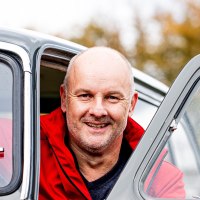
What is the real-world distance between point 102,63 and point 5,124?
0.53m

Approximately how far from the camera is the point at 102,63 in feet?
12.6

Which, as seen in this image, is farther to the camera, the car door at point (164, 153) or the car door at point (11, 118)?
the car door at point (11, 118)

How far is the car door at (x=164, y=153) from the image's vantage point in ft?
10.9

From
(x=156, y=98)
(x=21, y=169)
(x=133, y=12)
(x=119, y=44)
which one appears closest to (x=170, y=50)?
(x=119, y=44)

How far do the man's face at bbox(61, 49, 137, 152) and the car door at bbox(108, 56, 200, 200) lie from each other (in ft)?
1.39

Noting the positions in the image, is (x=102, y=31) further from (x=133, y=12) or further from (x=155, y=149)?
(x=155, y=149)

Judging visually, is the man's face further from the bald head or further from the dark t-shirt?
the dark t-shirt

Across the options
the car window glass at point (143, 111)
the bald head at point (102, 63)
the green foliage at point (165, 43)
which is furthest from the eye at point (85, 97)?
the green foliage at point (165, 43)

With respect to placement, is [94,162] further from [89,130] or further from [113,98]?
[113,98]

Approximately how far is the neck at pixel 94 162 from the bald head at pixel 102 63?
31cm

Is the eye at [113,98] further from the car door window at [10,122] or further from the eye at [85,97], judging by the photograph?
the car door window at [10,122]

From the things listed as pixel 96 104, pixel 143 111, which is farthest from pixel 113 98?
pixel 143 111

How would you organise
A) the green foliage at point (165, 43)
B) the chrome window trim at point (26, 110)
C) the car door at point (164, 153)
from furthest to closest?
the green foliage at point (165, 43), the chrome window trim at point (26, 110), the car door at point (164, 153)

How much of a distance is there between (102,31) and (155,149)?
87.9 ft
